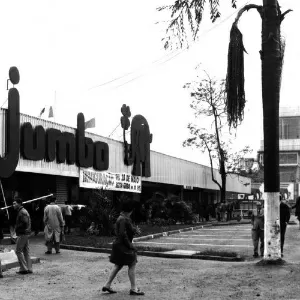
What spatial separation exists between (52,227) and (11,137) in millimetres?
5476

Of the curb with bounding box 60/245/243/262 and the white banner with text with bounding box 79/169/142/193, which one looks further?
the white banner with text with bounding box 79/169/142/193

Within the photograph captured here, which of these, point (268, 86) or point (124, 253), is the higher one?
point (268, 86)

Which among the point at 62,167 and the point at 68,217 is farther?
the point at 62,167

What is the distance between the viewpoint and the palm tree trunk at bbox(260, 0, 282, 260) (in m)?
12.6

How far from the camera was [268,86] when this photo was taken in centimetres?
1284

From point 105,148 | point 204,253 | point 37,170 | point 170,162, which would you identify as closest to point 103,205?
point 37,170

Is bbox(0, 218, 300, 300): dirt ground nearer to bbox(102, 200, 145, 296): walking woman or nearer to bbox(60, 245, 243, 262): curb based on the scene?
bbox(102, 200, 145, 296): walking woman

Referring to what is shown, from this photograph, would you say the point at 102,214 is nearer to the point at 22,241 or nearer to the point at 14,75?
the point at 14,75

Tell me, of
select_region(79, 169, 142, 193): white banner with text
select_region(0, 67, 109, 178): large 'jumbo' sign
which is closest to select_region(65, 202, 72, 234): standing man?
select_region(79, 169, 142, 193): white banner with text

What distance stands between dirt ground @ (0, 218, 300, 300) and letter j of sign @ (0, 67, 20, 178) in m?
6.27

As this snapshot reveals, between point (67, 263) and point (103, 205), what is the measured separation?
820 cm

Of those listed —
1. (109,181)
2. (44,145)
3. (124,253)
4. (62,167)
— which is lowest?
(124,253)

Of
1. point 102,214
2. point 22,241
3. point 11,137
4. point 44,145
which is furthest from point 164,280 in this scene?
point 44,145

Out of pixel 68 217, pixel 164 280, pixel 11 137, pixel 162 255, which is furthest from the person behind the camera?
pixel 68 217
